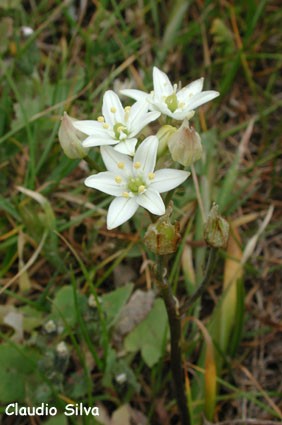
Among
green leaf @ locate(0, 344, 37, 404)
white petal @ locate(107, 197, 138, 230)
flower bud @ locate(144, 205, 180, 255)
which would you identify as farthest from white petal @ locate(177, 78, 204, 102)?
green leaf @ locate(0, 344, 37, 404)

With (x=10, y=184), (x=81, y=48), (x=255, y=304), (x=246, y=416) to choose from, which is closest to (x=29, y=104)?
(x=10, y=184)

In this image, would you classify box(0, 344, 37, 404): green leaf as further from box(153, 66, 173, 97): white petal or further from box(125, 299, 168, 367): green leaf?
box(153, 66, 173, 97): white petal

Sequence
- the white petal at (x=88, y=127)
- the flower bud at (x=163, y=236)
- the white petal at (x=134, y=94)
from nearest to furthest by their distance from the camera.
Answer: the flower bud at (x=163, y=236) < the white petal at (x=88, y=127) < the white petal at (x=134, y=94)

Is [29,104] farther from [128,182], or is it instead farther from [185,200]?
[128,182]

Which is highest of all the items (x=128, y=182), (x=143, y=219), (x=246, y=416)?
(x=128, y=182)

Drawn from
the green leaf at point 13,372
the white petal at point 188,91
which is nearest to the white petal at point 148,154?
the white petal at point 188,91

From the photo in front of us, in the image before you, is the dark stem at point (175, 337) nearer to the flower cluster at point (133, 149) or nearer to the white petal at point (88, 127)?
the flower cluster at point (133, 149)
